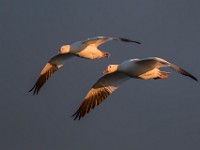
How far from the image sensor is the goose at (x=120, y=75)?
17978 mm

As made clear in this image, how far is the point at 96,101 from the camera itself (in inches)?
798

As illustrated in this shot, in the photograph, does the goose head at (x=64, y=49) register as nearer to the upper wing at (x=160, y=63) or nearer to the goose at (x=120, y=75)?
the goose at (x=120, y=75)

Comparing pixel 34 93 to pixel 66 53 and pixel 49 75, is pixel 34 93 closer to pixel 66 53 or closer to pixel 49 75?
pixel 49 75

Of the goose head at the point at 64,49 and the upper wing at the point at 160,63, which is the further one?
the goose head at the point at 64,49

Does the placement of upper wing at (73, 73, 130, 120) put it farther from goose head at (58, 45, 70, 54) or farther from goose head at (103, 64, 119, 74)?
goose head at (58, 45, 70, 54)

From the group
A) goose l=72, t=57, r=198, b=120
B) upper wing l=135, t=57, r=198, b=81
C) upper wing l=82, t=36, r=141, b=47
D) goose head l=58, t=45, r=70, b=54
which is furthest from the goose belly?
upper wing l=135, t=57, r=198, b=81

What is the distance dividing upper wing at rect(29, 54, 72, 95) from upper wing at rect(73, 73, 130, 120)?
2.72m

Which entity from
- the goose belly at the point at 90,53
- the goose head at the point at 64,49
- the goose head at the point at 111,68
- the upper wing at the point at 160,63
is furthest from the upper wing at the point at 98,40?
the upper wing at the point at 160,63

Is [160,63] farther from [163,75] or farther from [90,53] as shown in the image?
[90,53]

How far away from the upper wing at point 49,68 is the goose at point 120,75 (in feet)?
8.89

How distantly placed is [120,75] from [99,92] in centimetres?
103

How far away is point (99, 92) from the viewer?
20.3 m

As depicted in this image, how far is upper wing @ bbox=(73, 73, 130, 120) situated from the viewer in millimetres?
20002

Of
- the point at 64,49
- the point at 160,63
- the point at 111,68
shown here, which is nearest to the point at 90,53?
the point at 64,49
